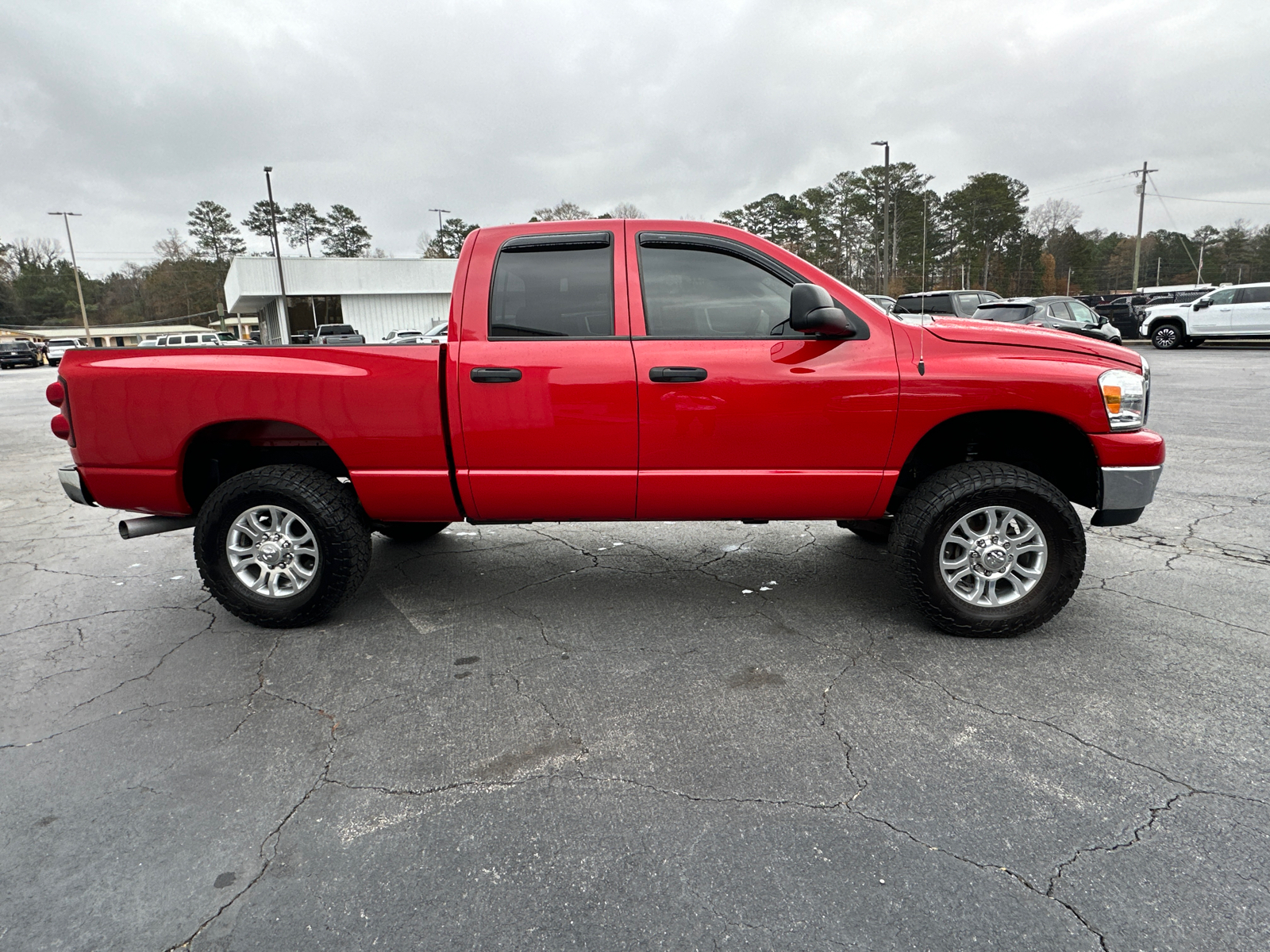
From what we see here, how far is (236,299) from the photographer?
1593 inches

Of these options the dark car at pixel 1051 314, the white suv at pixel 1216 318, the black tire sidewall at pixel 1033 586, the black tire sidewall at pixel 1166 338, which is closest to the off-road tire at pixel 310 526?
the black tire sidewall at pixel 1033 586

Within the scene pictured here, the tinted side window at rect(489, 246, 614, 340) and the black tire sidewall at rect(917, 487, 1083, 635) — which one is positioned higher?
the tinted side window at rect(489, 246, 614, 340)

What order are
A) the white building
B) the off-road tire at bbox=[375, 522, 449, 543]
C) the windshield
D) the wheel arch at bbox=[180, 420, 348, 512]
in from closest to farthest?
the wheel arch at bbox=[180, 420, 348, 512], the off-road tire at bbox=[375, 522, 449, 543], the windshield, the white building

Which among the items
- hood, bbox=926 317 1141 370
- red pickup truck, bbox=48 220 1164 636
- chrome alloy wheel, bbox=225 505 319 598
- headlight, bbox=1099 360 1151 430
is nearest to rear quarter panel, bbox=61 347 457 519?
red pickup truck, bbox=48 220 1164 636

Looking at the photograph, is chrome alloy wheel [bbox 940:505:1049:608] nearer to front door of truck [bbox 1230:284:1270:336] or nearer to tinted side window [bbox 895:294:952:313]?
tinted side window [bbox 895:294:952:313]

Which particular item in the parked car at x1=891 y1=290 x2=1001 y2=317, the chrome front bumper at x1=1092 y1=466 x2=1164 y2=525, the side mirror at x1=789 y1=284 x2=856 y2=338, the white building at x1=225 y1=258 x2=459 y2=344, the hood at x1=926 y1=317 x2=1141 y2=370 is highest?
the white building at x1=225 y1=258 x2=459 y2=344

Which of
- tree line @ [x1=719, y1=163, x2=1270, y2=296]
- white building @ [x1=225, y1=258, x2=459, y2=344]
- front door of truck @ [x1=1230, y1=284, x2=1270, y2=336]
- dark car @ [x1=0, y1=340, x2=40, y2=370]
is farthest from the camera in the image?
tree line @ [x1=719, y1=163, x2=1270, y2=296]

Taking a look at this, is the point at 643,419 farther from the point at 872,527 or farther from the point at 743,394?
the point at 872,527

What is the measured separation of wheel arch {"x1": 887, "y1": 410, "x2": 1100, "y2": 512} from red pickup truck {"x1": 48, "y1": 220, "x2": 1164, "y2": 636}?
0.02 meters

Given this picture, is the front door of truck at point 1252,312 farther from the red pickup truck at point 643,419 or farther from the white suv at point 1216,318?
the red pickup truck at point 643,419

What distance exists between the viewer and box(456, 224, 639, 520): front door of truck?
3.53 metres

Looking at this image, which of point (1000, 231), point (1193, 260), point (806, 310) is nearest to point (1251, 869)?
point (806, 310)

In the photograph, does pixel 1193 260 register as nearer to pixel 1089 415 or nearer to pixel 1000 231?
pixel 1000 231

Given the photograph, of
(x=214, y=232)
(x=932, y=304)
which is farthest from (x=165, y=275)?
(x=932, y=304)
